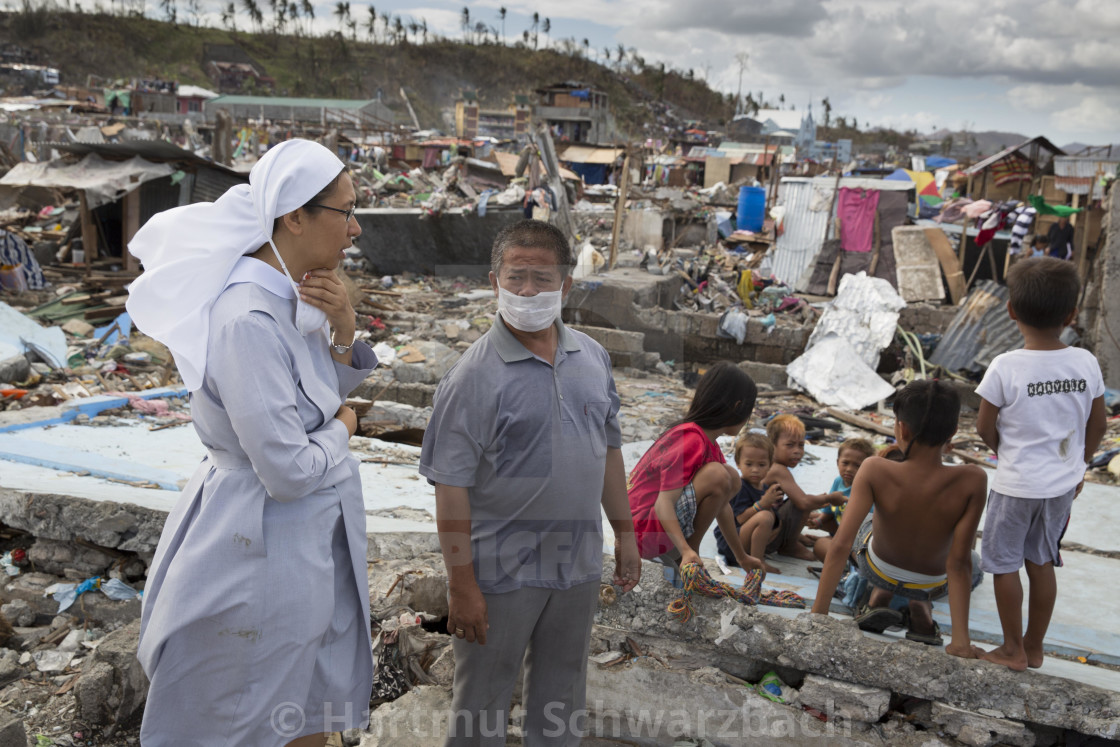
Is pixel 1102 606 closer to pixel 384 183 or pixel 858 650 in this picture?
pixel 858 650

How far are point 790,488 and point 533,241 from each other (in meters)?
2.02

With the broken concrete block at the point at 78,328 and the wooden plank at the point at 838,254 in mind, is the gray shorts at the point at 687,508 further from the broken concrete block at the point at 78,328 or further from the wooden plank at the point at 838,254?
the wooden plank at the point at 838,254

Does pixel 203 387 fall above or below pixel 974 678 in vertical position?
above

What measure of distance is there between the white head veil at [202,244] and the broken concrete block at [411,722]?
1298 mm

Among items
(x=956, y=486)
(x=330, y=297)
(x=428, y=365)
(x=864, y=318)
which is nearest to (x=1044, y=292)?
(x=956, y=486)

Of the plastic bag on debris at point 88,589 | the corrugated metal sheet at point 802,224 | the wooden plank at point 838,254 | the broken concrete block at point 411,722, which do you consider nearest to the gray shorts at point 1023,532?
the broken concrete block at point 411,722

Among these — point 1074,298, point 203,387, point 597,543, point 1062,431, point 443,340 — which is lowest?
point 443,340

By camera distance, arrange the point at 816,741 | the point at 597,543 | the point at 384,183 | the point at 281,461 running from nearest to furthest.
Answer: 1. the point at 281,461
2. the point at 597,543
3. the point at 816,741
4. the point at 384,183

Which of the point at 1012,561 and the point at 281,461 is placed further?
the point at 1012,561

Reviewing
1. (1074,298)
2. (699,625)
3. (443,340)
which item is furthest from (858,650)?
(443,340)

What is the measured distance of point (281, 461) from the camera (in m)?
1.38

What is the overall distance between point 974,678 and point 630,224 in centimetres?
1464

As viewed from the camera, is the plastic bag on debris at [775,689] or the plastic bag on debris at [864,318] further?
the plastic bag on debris at [864,318]

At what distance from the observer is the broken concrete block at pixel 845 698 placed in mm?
2270
